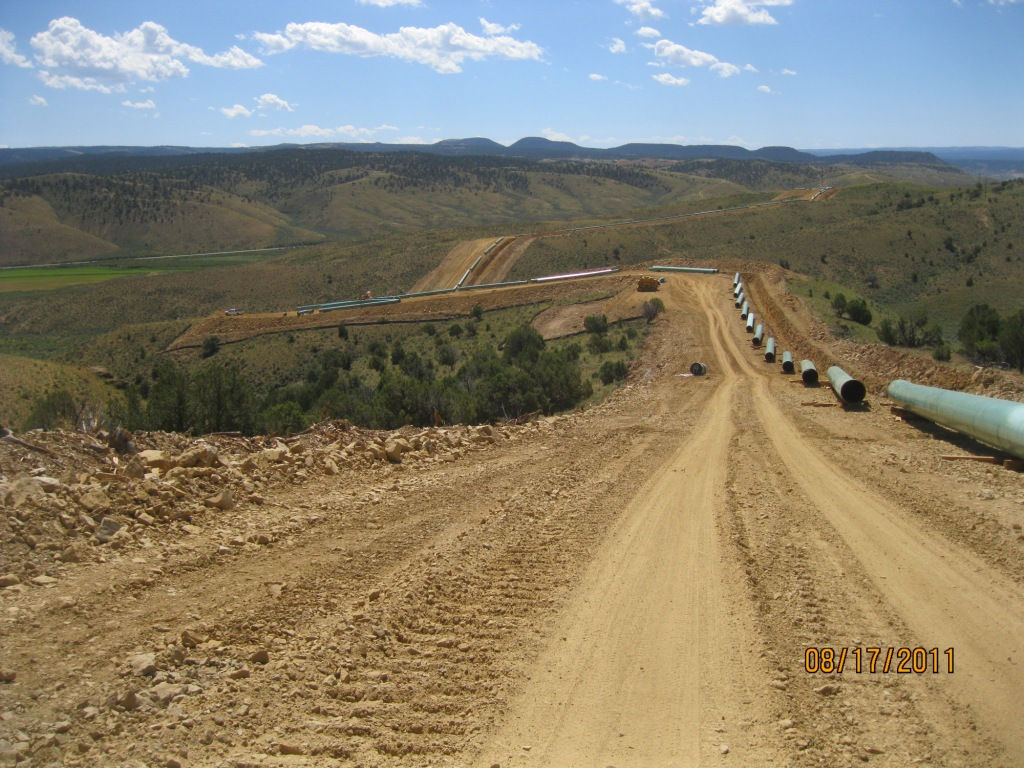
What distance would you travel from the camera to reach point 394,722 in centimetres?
696

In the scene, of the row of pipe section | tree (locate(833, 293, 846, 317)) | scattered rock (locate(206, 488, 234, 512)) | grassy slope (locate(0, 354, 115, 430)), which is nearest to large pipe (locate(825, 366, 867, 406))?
the row of pipe section

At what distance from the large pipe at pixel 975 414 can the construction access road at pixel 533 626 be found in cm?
89

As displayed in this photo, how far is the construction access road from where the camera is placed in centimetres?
666

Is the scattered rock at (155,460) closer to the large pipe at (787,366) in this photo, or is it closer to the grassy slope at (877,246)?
the large pipe at (787,366)

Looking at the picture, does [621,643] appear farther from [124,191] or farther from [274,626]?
[124,191]

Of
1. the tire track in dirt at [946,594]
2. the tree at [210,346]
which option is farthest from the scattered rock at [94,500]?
the tree at [210,346]


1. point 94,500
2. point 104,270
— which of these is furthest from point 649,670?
point 104,270

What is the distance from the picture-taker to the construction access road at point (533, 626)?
666 centimetres

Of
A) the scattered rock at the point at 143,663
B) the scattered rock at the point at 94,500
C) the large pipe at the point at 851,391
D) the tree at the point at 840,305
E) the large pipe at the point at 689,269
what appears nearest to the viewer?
the scattered rock at the point at 143,663

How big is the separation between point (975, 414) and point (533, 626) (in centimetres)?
1161

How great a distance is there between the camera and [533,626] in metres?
8.75

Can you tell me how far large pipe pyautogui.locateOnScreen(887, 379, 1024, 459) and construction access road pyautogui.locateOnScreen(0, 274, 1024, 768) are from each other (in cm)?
89

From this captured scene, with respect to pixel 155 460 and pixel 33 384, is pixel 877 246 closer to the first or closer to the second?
pixel 33 384

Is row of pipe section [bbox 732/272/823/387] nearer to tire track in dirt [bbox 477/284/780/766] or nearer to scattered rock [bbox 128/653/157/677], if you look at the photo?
tire track in dirt [bbox 477/284/780/766]
